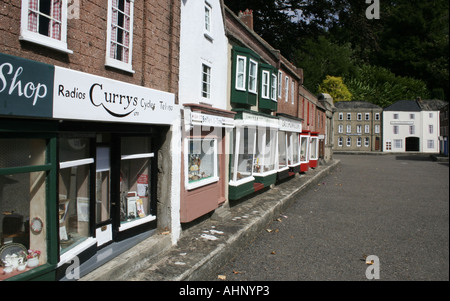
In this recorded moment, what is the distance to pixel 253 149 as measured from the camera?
42.5 feet

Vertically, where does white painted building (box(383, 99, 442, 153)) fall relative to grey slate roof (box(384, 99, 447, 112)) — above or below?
below

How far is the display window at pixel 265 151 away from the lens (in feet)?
44.4

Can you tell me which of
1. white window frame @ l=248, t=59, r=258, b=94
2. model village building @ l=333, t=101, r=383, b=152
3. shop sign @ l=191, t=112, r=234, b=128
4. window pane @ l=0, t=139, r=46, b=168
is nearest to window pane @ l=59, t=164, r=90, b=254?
window pane @ l=0, t=139, r=46, b=168

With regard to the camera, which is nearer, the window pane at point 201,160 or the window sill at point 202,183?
the window sill at point 202,183

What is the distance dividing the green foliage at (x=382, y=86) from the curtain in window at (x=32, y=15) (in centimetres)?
7326

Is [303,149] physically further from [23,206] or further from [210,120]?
[23,206]

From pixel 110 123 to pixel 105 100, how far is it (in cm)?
61

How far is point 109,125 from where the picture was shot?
18.3 feet

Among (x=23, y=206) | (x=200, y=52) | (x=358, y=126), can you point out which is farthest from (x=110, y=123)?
(x=358, y=126)

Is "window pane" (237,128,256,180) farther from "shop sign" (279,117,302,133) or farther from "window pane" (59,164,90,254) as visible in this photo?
"window pane" (59,164,90,254)

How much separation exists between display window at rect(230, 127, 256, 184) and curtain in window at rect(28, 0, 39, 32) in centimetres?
737

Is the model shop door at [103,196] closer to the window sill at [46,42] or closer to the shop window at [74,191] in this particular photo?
the shop window at [74,191]

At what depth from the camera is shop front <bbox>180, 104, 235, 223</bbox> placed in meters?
7.58

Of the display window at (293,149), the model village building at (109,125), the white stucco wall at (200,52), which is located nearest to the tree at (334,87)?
the display window at (293,149)
